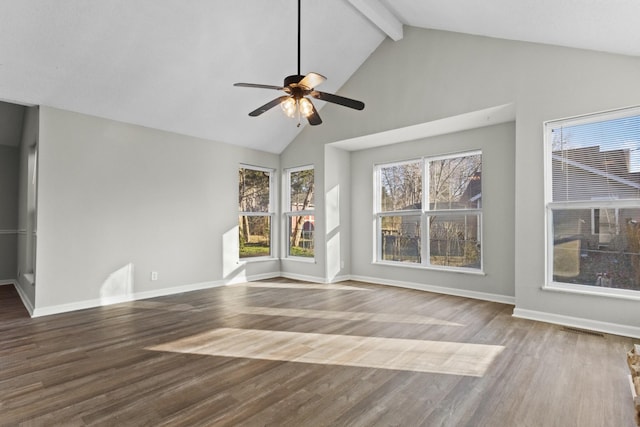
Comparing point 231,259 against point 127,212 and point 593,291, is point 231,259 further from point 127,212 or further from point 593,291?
point 593,291

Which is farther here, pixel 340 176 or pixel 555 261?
pixel 340 176

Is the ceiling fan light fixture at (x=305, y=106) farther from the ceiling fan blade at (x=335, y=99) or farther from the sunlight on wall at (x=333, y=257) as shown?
the sunlight on wall at (x=333, y=257)

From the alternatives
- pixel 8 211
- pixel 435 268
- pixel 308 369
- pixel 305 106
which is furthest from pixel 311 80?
pixel 8 211

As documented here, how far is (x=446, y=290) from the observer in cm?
521

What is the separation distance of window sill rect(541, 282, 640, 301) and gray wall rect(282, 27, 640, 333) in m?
0.04

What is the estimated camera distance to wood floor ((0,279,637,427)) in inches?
78.4

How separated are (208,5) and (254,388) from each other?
→ 3962 millimetres

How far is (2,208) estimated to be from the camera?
20.0 feet

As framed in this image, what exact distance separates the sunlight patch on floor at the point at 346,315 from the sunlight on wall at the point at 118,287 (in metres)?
1.84

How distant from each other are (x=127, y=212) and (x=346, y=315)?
11.5ft

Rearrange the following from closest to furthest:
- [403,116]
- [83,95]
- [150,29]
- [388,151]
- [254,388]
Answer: [254,388] < [150,29] < [83,95] < [403,116] < [388,151]

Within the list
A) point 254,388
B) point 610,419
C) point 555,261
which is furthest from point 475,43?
point 254,388

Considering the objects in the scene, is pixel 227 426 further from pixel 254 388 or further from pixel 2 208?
pixel 2 208

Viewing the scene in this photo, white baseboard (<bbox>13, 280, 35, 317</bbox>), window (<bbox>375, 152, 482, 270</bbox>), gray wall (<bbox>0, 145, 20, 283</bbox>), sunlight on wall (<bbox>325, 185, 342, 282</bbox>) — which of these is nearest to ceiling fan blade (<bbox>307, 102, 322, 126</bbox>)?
sunlight on wall (<bbox>325, 185, 342, 282</bbox>)
